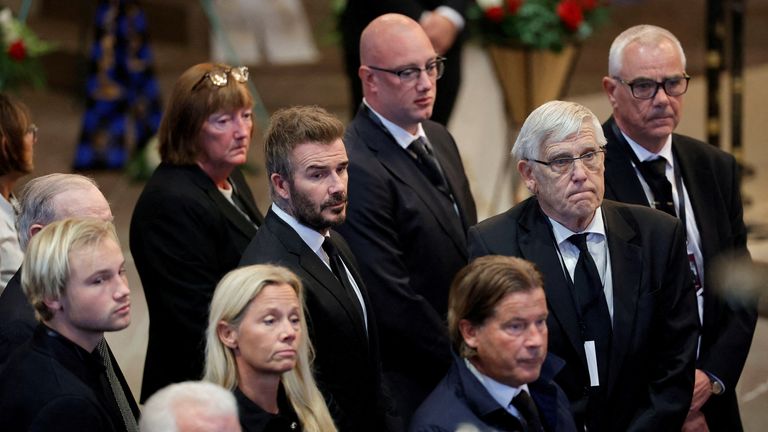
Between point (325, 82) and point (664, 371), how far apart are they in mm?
7618

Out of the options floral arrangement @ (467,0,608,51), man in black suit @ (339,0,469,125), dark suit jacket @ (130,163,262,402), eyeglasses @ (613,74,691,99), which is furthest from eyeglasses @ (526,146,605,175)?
floral arrangement @ (467,0,608,51)

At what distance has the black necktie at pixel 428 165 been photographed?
490 cm

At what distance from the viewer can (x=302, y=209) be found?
13.5 ft

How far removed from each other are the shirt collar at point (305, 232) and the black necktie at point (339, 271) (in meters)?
0.06

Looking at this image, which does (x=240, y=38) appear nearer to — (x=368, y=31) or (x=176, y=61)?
(x=176, y=61)

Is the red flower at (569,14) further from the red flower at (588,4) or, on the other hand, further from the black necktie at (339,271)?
the black necktie at (339,271)

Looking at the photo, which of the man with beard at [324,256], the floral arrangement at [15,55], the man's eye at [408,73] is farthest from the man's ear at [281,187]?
the floral arrangement at [15,55]

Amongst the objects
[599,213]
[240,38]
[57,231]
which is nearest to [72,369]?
[57,231]

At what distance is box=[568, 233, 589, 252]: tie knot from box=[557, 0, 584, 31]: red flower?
363cm

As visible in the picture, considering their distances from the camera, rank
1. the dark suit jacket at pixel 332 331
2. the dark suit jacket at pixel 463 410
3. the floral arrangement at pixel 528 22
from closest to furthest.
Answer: the dark suit jacket at pixel 463 410 < the dark suit jacket at pixel 332 331 < the floral arrangement at pixel 528 22

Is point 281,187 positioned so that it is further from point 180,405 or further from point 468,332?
point 180,405

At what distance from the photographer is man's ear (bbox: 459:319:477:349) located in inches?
145

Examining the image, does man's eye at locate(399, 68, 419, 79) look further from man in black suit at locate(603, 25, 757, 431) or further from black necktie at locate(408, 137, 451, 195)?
man in black suit at locate(603, 25, 757, 431)

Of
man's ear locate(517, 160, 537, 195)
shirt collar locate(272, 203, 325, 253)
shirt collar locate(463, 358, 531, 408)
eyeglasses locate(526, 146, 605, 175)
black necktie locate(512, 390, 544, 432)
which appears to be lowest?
black necktie locate(512, 390, 544, 432)
